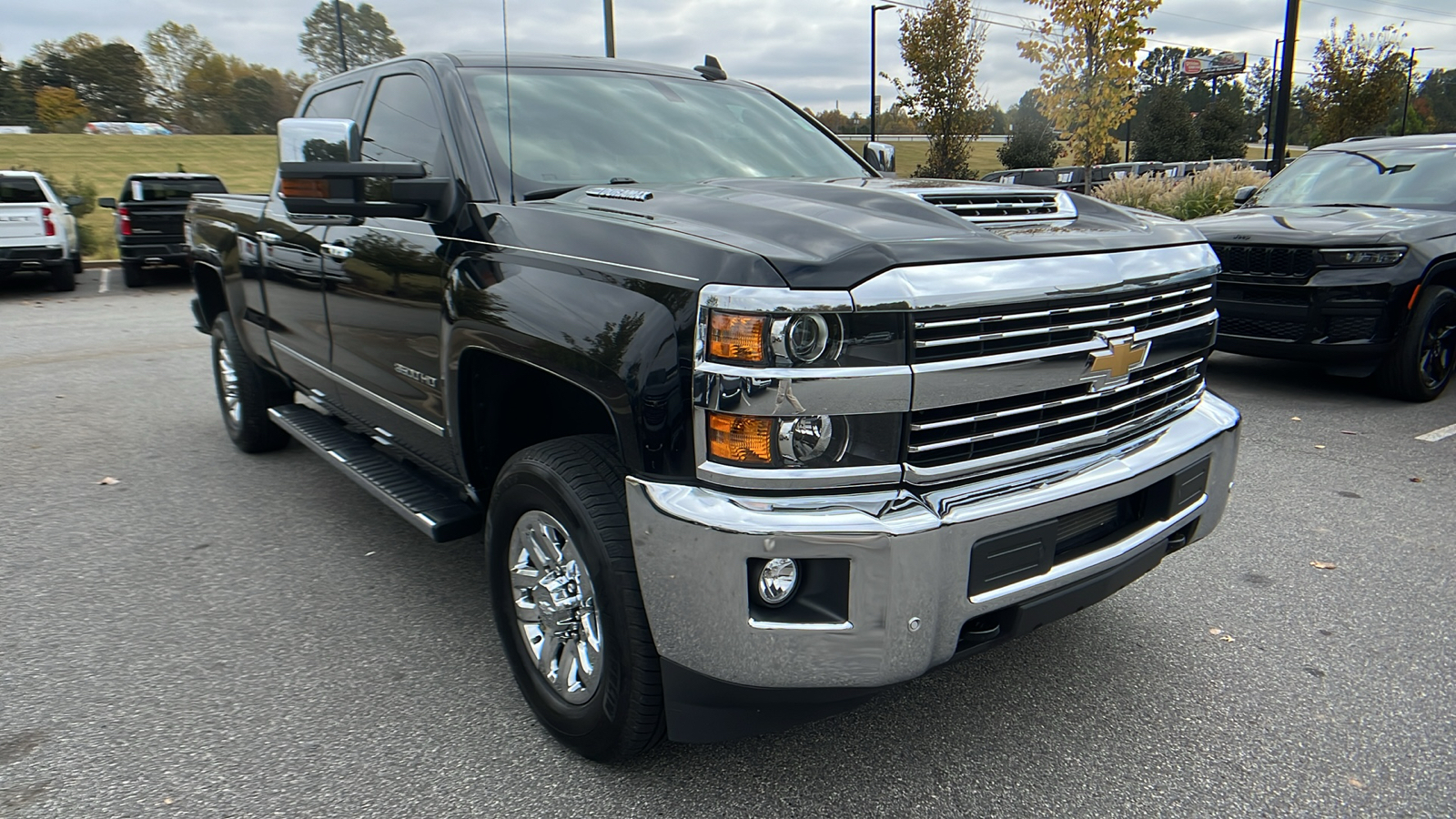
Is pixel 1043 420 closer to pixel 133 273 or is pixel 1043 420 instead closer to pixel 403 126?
pixel 403 126

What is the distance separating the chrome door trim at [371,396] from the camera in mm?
3182

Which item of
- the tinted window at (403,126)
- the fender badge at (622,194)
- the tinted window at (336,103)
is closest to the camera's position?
the fender badge at (622,194)

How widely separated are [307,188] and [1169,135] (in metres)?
42.4

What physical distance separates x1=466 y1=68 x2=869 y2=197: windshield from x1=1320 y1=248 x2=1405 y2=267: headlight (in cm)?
402

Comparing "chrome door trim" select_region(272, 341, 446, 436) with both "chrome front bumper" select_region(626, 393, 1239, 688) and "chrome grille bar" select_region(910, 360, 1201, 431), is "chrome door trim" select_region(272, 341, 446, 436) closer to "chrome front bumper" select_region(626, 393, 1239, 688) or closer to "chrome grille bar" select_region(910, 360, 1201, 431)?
"chrome front bumper" select_region(626, 393, 1239, 688)

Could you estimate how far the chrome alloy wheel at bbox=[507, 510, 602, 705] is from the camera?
2.46 m

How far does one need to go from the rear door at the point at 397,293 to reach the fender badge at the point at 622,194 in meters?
0.48

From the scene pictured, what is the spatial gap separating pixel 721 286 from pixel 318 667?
78.5 inches

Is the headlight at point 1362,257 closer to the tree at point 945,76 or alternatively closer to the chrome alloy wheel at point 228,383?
the chrome alloy wheel at point 228,383

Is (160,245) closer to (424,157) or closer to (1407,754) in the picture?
(424,157)

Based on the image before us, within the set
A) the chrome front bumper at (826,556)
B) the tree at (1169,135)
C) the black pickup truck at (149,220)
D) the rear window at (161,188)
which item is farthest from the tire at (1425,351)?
the tree at (1169,135)

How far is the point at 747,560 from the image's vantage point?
6.47 ft

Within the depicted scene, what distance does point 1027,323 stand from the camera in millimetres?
2191

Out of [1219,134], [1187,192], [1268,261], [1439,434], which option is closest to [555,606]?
[1439,434]
